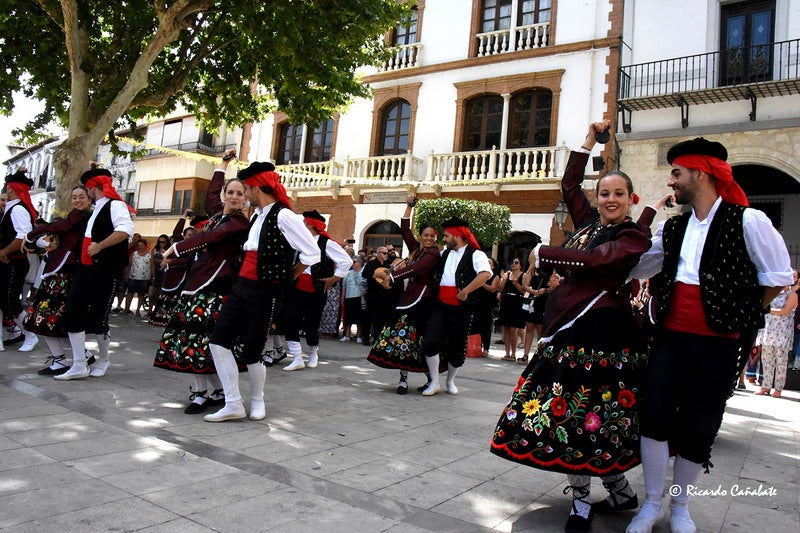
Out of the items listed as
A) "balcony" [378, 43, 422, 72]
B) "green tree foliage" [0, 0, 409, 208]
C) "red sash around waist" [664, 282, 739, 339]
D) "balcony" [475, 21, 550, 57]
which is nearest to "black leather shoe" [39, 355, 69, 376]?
"red sash around waist" [664, 282, 739, 339]

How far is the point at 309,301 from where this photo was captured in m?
8.56

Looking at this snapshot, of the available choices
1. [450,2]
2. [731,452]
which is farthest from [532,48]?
[731,452]

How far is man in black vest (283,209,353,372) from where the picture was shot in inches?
318

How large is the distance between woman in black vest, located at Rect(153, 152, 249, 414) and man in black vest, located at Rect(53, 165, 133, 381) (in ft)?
4.02

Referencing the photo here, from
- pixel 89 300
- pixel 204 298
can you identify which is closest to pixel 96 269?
pixel 89 300

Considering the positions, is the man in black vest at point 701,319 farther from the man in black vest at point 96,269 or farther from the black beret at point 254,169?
the man in black vest at point 96,269

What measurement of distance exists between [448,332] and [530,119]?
13.7 metres

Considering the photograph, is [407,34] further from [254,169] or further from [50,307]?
[254,169]

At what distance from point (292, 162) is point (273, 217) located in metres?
19.6

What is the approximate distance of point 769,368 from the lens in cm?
911

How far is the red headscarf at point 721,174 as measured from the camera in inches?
123

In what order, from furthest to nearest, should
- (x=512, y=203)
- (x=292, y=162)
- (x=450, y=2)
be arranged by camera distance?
(x=292, y=162) → (x=450, y=2) → (x=512, y=203)

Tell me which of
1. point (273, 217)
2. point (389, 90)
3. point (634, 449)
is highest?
point (389, 90)

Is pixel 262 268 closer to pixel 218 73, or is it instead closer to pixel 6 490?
pixel 6 490
